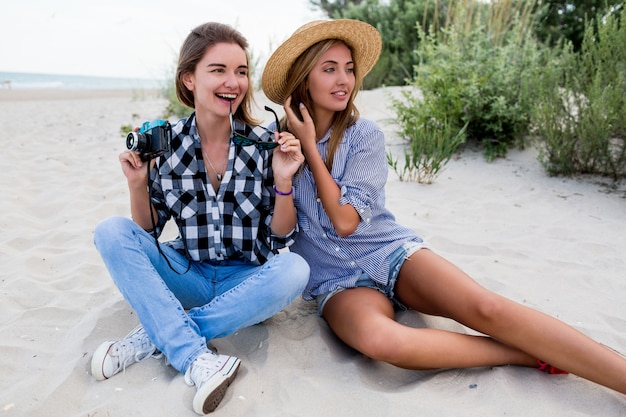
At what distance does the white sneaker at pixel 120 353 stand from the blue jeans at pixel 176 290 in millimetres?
112

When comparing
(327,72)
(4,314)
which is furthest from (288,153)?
(4,314)

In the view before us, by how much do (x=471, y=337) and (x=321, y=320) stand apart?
0.67 m

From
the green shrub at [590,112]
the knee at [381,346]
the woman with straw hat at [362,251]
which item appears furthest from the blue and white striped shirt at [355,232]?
the green shrub at [590,112]

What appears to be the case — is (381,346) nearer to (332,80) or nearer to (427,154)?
(332,80)

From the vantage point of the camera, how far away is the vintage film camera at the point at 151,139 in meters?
1.96

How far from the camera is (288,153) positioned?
2.05m

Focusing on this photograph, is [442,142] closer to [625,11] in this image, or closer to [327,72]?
[625,11]

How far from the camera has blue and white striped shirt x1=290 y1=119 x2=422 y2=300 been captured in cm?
216

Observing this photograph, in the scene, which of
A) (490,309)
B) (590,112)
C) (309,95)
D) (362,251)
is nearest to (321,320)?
(362,251)

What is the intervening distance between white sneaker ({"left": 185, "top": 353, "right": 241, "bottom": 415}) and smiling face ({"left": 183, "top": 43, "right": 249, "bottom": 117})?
38.4 inches

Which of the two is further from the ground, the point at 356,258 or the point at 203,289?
the point at 356,258

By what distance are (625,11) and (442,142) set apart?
1633 millimetres

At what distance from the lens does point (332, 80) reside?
7.22ft

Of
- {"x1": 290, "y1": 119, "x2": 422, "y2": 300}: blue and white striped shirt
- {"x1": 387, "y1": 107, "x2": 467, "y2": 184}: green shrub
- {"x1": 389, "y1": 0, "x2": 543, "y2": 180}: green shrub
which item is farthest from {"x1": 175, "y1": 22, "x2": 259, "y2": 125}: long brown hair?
{"x1": 389, "y1": 0, "x2": 543, "y2": 180}: green shrub
